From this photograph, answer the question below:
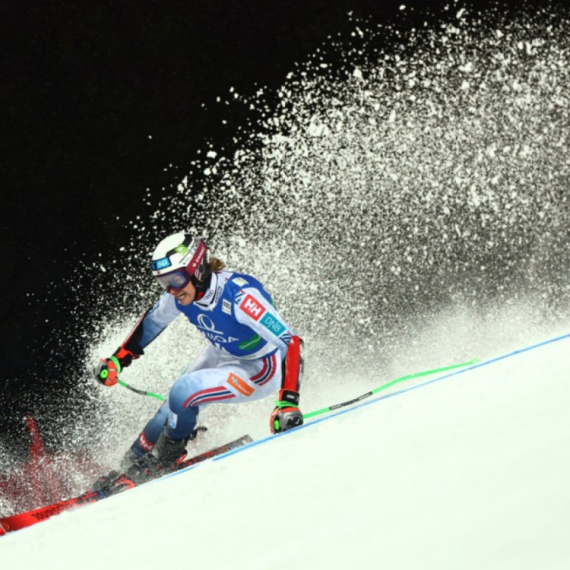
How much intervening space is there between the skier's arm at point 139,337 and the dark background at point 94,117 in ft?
6.59

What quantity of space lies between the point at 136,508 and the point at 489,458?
3.68 feet

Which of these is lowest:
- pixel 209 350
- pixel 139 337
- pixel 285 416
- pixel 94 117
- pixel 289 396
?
pixel 285 416

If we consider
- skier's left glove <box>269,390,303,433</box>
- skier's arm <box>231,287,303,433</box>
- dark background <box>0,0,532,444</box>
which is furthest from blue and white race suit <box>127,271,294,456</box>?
dark background <box>0,0,532,444</box>

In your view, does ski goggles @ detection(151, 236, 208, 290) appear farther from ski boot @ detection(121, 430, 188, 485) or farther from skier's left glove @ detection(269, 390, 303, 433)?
ski boot @ detection(121, 430, 188, 485)

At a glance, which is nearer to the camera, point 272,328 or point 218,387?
point 272,328

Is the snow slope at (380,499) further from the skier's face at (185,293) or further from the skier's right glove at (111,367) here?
the skier's right glove at (111,367)

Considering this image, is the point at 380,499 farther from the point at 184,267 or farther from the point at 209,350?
the point at 209,350

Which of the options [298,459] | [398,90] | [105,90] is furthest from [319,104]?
[298,459]

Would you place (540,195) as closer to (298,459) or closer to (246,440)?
(246,440)

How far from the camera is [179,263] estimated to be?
3119mm

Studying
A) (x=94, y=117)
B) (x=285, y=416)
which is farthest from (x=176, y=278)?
(x=94, y=117)

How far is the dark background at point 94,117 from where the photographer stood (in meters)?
5.44

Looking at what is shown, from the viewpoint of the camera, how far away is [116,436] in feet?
16.9

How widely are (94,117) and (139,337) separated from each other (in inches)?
110
